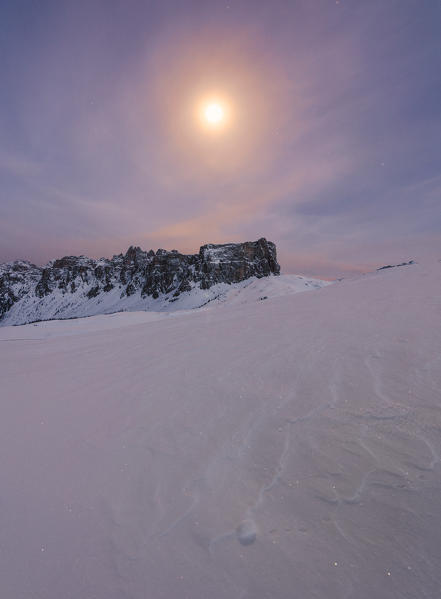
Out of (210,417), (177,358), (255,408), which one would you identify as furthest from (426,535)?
(177,358)

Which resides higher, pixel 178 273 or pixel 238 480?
pixel 178 273

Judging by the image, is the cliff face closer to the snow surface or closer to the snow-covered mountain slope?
the snow surface

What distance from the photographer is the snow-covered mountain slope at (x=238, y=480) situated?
56.2 inches

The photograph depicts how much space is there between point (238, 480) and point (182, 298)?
13229 centimetres

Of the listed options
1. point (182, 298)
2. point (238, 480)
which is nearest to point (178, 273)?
point (182, 298)

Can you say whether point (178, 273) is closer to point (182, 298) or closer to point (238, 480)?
point (182, 298)

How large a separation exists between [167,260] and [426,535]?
166 m

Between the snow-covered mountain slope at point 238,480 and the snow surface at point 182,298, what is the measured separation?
153ft

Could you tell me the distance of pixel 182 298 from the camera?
132750 millimetres

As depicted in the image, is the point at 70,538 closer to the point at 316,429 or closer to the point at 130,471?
the point at 130,471

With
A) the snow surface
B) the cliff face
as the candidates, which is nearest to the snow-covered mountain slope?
the snow surface

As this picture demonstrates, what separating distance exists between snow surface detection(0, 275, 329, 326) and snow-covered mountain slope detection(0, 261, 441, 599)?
153 feet

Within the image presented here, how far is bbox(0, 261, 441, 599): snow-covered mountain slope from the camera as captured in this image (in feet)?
4.69

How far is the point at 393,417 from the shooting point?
2391 millimetres
